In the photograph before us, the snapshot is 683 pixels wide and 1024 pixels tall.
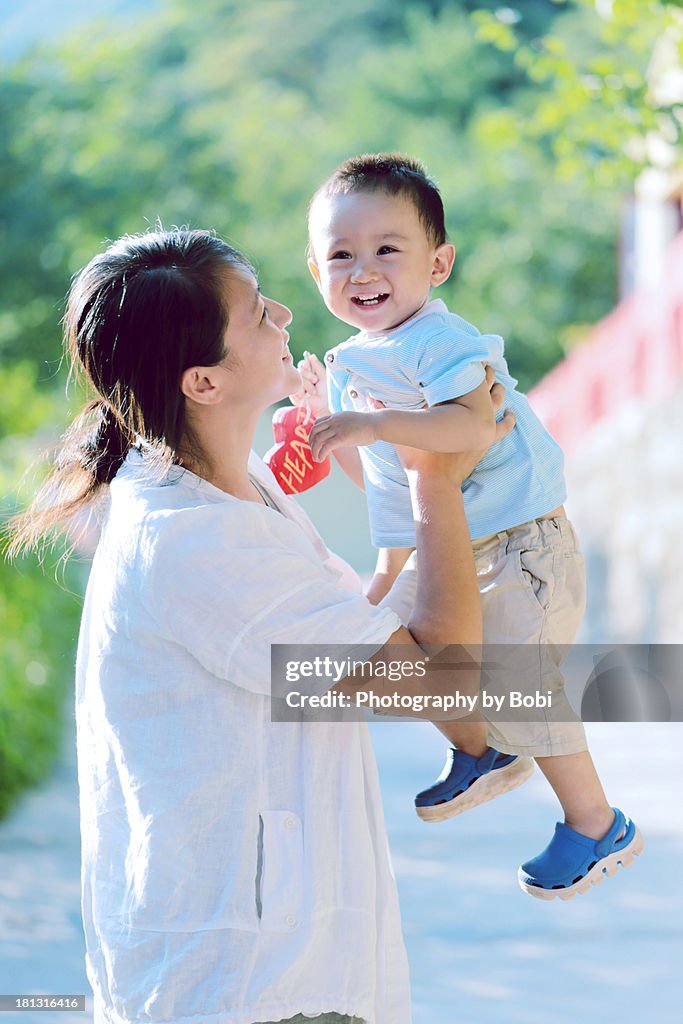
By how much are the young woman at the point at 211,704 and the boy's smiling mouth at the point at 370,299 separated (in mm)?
243

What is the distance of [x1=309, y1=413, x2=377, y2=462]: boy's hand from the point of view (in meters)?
1.76

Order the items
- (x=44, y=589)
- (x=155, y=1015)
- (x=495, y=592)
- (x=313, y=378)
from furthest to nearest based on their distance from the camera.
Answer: (x=44, y=589), (x=313, y=378), (x=495, y=592), (x=155, y=1015)

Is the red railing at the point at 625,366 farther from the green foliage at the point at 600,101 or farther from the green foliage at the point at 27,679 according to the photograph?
the green foliage at the point at 27,679

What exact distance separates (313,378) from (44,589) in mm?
6075

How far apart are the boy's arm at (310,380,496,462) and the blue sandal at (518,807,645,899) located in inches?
22.8

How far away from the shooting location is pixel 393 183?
1984 millimetres

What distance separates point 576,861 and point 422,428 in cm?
67

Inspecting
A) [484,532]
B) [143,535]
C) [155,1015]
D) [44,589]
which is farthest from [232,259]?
[44,589]

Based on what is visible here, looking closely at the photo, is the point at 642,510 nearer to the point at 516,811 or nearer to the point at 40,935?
the point at 516,811

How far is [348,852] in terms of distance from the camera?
1.68 metres

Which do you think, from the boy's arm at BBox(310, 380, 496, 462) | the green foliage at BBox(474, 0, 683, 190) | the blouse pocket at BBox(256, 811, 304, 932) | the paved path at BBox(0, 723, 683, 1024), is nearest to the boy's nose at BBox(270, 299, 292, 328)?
the boy's arm at BBox(310, 380, 496, 462)

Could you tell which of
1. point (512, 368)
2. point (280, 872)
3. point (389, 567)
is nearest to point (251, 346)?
point (389, 567)

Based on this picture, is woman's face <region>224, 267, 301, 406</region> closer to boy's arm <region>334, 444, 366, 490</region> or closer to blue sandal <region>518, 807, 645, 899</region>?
boy's arm <region>334, 444, 366, 490</region>

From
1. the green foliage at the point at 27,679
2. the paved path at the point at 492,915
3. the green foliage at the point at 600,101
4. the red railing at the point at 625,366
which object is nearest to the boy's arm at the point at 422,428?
the paved path at the point at 492,915
